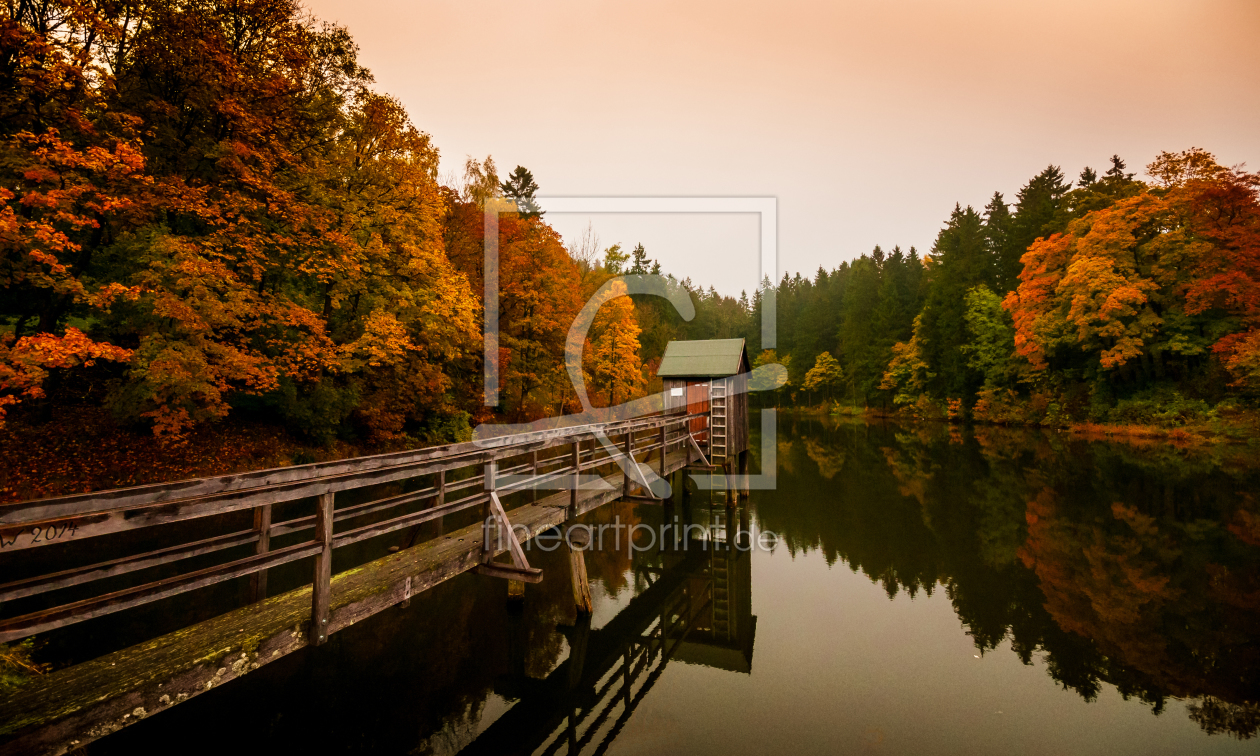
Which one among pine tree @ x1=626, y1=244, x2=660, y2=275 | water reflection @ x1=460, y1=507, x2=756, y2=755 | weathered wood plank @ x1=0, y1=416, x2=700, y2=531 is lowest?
water reflection @ x1=460, y1=507, x2=756, y2=755

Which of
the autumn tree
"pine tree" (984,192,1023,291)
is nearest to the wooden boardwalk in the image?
"pine tree" (984,192,1023,291)

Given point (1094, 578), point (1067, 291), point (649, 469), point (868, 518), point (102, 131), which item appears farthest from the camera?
point (1067, 291)

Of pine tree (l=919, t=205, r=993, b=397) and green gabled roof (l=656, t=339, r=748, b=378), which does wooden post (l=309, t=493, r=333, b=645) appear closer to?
green gabled roof (l=656, t=339, r=748, b=378)

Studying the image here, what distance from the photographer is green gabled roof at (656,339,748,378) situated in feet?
58.1

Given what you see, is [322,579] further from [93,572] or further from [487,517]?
[487,517]

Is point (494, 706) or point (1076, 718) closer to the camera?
point (1076, 718)

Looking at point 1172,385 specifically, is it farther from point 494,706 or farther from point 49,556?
point 49,556

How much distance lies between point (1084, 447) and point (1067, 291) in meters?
11.3

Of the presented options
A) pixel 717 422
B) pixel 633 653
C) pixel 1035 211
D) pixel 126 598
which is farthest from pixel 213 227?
pixel 1035 211

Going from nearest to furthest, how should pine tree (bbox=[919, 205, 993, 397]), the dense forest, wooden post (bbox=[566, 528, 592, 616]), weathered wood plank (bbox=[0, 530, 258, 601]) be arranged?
weathered wood plank (bbox=[0, 530, 258, 601]), wooden post (bbox=[566, 528, 592, 616]), the dense forest, pine tree (bbox=[919, 205, 993, 397])

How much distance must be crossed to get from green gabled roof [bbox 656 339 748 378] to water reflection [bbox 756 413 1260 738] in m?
4.83

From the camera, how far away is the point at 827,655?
27.6 feet

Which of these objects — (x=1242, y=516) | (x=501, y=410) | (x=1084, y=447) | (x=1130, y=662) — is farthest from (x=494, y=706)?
(x=1084, y=447)

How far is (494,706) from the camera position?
702 centimetres
